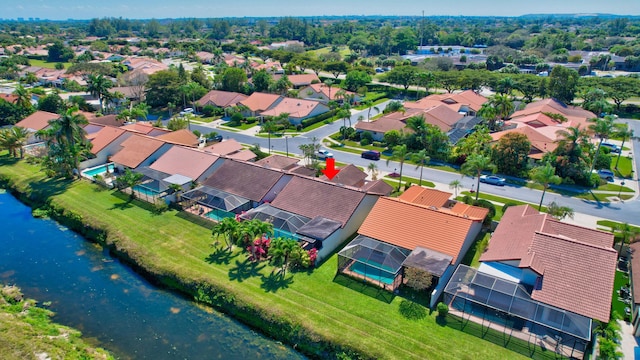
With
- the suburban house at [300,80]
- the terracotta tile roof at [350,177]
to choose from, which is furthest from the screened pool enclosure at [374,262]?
the suburban house at [300,80]

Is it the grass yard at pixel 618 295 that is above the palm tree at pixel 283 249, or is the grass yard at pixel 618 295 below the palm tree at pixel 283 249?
below

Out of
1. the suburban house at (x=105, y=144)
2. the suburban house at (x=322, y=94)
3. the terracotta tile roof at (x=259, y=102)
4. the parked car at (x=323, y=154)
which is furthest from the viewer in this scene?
the suburban house at (x=322, y=94)

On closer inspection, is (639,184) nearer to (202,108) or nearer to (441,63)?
(202,108)

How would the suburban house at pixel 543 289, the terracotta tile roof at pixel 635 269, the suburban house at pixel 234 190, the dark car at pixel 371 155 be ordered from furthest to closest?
the dark car at pixel 371 155
the suburban house at pixel 234 190
the terracotta tile roof at pixel 635 269
the suburban house at pixel 543 289

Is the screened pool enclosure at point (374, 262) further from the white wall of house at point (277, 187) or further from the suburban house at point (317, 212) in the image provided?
the white wall of house at point (277, 187)

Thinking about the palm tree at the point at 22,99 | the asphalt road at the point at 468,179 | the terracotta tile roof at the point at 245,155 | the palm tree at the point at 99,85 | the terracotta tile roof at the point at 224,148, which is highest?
the palm tree at the point at 99,85

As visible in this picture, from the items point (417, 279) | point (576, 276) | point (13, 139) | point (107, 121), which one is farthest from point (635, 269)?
point (13, 139)
